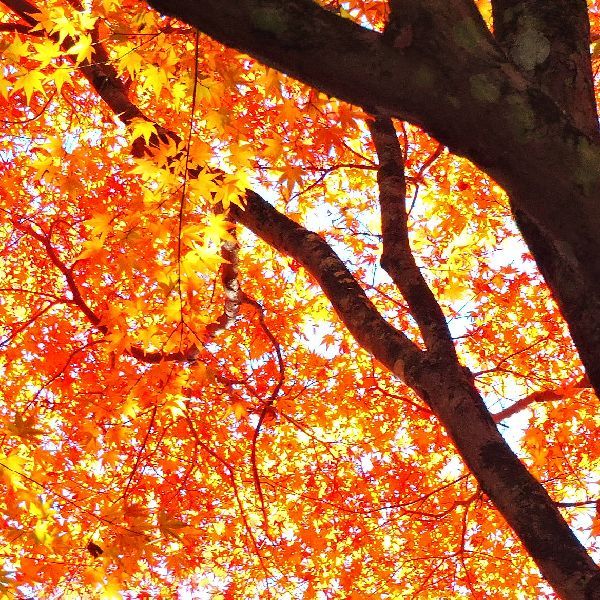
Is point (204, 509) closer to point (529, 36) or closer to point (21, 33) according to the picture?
point (21, 33)

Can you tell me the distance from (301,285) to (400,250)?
4.09 meters

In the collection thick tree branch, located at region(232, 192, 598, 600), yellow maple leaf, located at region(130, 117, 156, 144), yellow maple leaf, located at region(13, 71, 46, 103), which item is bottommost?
thick tree branch, located at region(232, 192, 598, 600)

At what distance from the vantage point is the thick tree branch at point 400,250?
2955 mm

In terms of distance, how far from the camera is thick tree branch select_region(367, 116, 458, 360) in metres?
2.95

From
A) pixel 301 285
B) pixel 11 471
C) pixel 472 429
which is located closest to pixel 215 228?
pixel 11 471

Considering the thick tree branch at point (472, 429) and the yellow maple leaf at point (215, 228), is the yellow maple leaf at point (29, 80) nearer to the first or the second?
the yellow maple leaf at point (215, 228)

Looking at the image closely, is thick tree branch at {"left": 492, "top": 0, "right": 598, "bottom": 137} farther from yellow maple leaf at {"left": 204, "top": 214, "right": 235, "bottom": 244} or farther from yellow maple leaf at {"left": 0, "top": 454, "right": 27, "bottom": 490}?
yellow maple leaf at {"left": 0, "top": 454, "right": 27, "bottom": 490}

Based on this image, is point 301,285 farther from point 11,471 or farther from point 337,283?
point 11,471

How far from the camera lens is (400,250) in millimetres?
3439

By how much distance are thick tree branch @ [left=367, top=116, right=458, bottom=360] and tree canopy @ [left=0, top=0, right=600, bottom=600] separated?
0.05 ft

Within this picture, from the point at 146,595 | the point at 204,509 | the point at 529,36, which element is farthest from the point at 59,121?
the point at 529,36

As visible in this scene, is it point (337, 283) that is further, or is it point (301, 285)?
point (301, 285)

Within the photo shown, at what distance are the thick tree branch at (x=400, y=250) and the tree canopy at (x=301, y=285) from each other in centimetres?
1

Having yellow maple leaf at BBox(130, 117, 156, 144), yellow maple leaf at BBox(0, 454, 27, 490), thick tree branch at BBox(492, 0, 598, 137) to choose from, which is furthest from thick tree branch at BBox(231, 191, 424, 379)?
yellow maple leaf at BBox(0, 454, 27, 490)
